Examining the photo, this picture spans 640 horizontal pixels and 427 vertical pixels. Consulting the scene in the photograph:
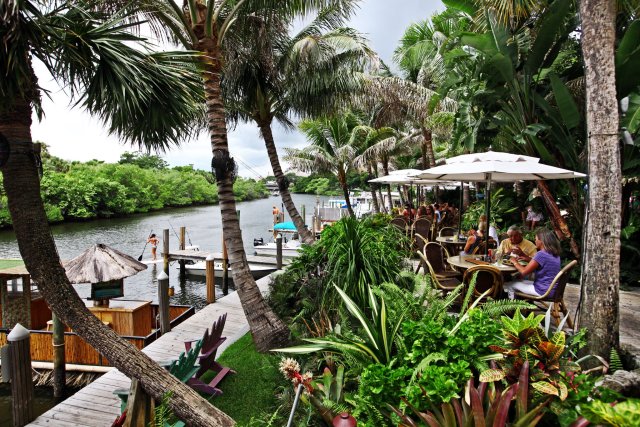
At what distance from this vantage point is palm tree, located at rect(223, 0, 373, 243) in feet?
29.1

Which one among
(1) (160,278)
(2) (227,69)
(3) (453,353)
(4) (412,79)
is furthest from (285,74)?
(4) (412,79)

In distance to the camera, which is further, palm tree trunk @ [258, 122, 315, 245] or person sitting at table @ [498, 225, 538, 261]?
palm tree trunk @ [258, 122, 315, 245]

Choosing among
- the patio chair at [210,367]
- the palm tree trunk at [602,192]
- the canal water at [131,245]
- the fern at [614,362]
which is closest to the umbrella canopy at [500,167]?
the palm tree trunk at [602,192]

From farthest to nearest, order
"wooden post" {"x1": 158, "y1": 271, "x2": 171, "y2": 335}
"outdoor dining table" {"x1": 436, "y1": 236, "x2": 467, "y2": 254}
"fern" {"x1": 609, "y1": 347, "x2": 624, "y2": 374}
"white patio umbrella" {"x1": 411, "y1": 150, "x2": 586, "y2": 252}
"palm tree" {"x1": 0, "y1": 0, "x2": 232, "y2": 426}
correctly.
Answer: "outdoor dining table" {"x1": 436, "y1": 236, "x2": 467, "y2": 254}, "wooden post" {"x1": 158, "y1": 271, "x2": 171, "y2": 335}, "white patio umbrella" {"x1": 411, "y1": 150, "x2": 586, "y2": 252}, "palm tree" {"x1": 0, "y1": 0, "x2": 232, "y2": 426}, "fern" {"x1": 609, "y1": 347, "x2": 624, "y2": 374}

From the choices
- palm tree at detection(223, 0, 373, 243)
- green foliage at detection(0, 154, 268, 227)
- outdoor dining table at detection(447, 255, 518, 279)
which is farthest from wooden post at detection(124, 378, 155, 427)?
green foliage at detection(0, 154, 268, 227)

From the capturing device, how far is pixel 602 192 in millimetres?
2846

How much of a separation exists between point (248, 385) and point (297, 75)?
25.8 feet

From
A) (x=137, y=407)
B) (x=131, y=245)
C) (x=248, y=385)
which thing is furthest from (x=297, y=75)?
(x=131, y=245)

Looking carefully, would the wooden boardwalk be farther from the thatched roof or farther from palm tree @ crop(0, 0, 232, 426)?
palm tree @ crop(0, 0, 232, 426)

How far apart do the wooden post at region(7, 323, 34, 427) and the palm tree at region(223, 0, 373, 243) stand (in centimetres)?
621

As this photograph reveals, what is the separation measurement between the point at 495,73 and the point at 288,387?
781 cm

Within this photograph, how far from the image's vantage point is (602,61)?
289 centimetres

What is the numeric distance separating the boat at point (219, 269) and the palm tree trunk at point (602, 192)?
477 inches

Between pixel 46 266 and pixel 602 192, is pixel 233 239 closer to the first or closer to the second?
pixel 46 266
